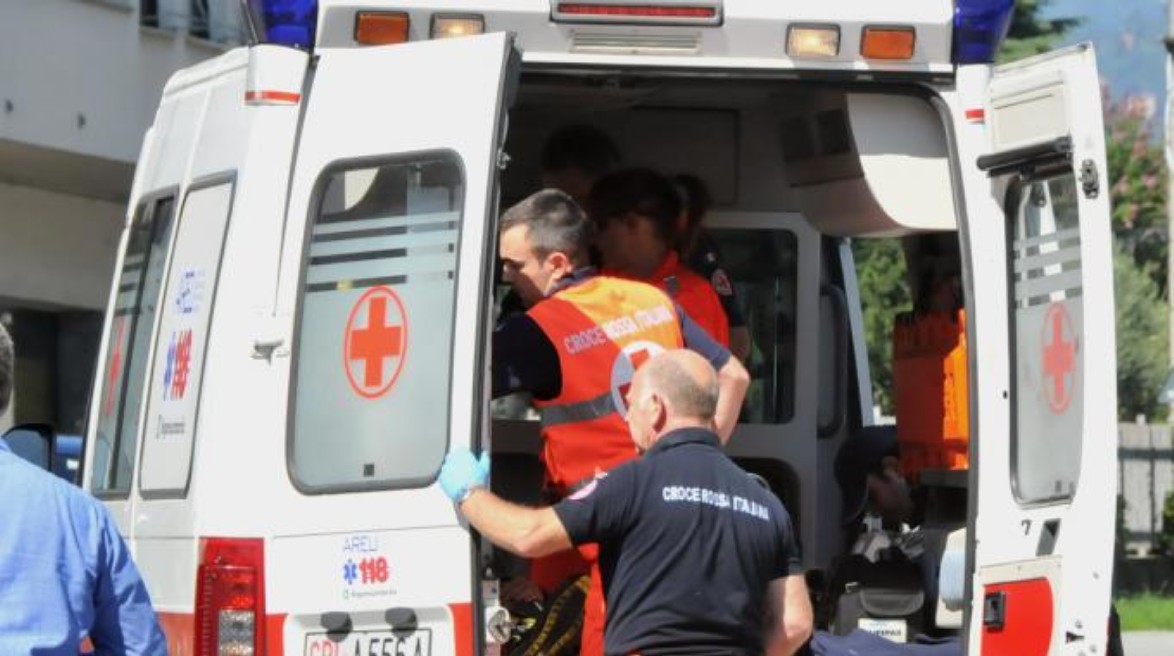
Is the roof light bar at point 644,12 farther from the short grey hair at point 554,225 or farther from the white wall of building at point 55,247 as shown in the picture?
the white wall of building at point 55,247

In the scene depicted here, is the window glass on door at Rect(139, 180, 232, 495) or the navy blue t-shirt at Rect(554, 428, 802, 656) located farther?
the window glass on door at Rect(139, 180, 232, 495)

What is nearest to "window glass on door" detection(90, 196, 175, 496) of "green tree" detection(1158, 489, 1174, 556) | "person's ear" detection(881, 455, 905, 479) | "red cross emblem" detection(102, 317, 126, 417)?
"red cross emblem" detection(102, 317, 126, 417)

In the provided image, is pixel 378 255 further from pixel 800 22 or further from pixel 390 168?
pixel 800 22

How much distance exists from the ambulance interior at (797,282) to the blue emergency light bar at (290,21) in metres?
1.26

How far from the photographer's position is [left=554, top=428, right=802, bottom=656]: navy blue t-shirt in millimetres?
5562

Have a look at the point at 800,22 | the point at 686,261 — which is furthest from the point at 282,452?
the point at 686,261

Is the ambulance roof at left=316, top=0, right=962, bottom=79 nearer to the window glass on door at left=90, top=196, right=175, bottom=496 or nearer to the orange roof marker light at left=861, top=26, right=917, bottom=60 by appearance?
the orange roof marker light at left=861, top=26, right=917, bottom=60

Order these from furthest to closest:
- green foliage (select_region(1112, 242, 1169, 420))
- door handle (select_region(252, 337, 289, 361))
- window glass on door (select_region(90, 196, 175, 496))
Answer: green foliage (select_region(1112, 242, 1169, 420)) < window glass on door (select_region(90, 196, 175, 496)) < door handle (select_region(252, 337, 289, 361))

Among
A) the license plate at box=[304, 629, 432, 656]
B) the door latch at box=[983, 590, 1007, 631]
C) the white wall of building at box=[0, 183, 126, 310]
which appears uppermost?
the white wall of building at box=[0, 183, 126, 310]

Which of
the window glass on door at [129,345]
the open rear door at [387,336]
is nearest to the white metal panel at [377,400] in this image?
the open rear door at [387,336]

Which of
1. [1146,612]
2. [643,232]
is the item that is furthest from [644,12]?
[1146,612]

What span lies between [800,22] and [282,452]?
1.62m

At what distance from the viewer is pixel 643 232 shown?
296 inches

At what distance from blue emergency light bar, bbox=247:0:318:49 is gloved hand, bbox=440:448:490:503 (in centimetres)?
108
